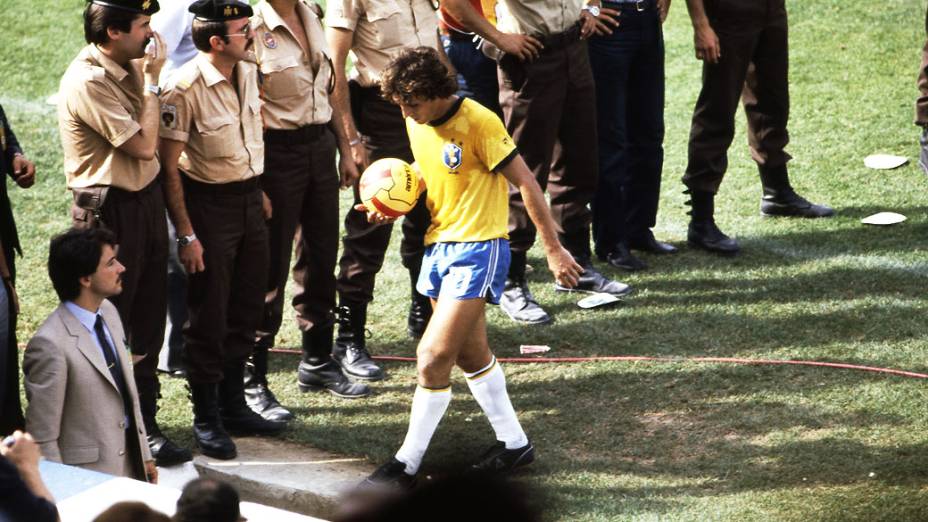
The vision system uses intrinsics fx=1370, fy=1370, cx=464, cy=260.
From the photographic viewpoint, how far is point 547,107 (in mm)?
7637

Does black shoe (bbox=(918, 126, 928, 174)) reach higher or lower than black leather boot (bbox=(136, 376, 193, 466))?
higher

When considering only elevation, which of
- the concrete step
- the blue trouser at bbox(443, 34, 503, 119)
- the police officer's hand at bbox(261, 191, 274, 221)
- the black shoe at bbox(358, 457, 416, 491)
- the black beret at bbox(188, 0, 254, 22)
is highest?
the black beret at bbox(188, 0, 254, 22)

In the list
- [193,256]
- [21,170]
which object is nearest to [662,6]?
[193,256]

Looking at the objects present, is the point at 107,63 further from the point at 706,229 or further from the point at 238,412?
the point at 706,229

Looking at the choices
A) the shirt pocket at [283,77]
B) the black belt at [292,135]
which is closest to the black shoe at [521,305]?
the black belt at [292,135]

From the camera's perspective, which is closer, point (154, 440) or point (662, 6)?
point (154, 440)

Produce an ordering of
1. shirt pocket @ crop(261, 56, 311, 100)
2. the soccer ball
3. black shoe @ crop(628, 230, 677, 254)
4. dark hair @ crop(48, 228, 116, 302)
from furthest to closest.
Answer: black shoe @ crop(628, 230, 677, 254)
shirt pocket @ crop(261, 56, 311, 100)
the soccer ball
dark hair @ crop(48, 228, 116, 302)

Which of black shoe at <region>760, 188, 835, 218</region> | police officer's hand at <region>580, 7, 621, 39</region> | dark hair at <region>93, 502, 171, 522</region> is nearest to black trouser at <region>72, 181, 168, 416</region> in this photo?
police officer's hand at <region>580, 7, 621, 39</region>

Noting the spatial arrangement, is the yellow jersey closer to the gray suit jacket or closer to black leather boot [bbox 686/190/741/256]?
the gray suit jacket

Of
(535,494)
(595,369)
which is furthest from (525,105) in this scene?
(535,494)

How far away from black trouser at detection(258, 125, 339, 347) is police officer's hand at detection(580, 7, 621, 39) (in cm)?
175

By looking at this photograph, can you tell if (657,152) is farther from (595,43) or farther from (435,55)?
(435,55)

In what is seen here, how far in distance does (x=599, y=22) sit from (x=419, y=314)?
195 centimetres

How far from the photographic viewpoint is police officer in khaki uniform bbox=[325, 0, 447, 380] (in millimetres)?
6938
